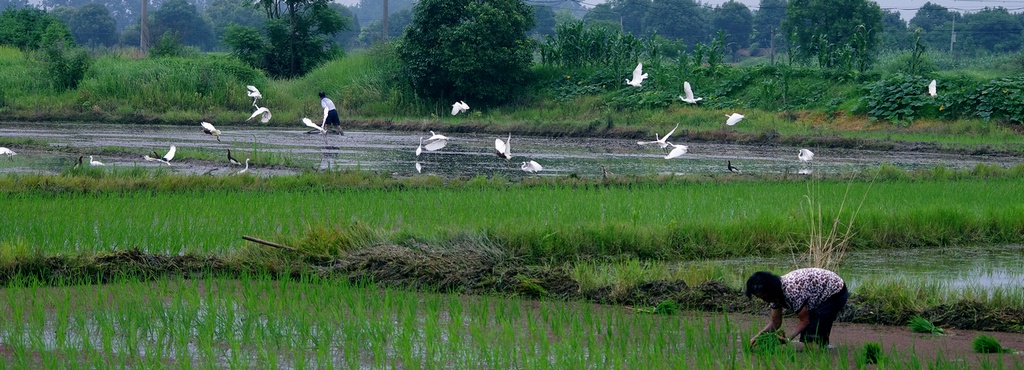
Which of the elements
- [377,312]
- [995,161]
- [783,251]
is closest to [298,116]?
[995,161]

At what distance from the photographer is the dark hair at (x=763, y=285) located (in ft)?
14.0

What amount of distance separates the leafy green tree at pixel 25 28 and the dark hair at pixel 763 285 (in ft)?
104

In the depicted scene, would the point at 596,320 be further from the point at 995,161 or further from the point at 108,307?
the point at 995,161

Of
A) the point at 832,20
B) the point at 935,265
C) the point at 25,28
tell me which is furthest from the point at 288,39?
the point at 935,265

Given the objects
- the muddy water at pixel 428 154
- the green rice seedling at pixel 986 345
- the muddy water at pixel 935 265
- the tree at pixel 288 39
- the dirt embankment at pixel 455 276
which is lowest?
the muddy water at pixel 428 154

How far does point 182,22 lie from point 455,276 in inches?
2368

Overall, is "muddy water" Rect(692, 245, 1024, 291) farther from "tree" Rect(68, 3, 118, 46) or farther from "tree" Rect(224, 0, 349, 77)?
"tree" Rect(68, 3, 118, 46)

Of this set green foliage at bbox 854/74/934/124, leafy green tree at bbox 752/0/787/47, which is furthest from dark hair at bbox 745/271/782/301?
leafy green tree at bbox 752/0/787/47

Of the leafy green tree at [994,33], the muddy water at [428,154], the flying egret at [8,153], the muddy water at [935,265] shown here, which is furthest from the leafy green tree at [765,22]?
the muddy water at [935,265]

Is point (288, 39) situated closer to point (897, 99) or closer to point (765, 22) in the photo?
point (897, 99)

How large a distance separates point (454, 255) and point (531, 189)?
393cm

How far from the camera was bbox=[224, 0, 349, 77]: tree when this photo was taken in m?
29.8

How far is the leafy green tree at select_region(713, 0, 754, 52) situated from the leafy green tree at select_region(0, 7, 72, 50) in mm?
35014

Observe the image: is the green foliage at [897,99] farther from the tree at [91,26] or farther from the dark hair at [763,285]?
the tree at [91,26]
